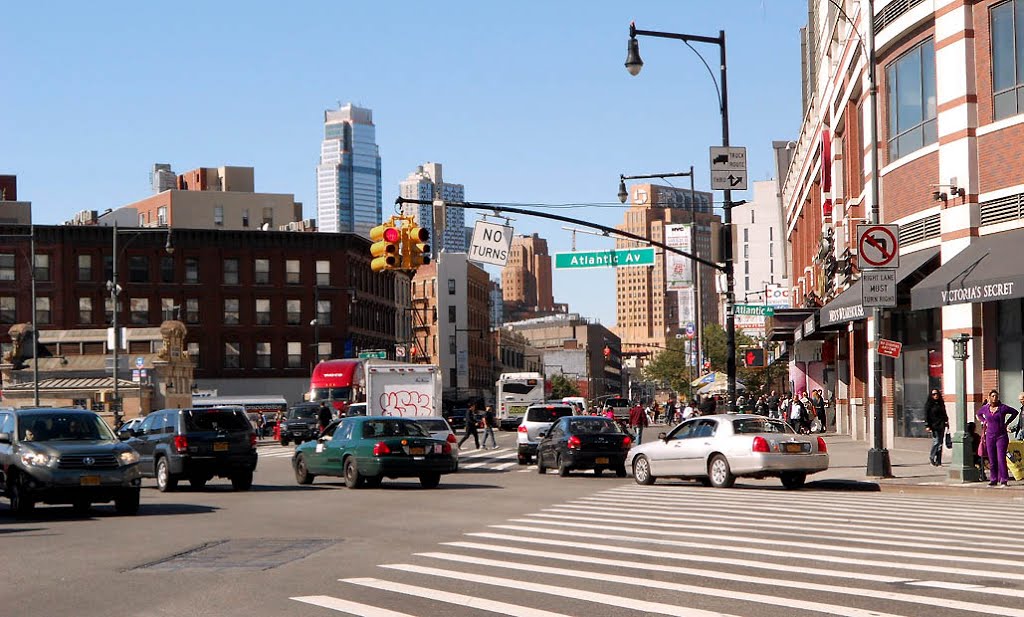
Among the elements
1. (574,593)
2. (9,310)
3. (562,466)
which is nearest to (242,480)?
(562,466)

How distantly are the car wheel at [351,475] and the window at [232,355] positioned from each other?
7525cm

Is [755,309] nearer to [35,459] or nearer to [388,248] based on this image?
[388,248]

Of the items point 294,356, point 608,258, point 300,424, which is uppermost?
point 608,258

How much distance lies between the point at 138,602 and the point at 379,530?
6625 mm

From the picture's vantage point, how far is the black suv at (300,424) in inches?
2424

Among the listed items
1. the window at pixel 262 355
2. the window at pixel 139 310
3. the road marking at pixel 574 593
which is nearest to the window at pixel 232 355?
the window at pixel 262 355

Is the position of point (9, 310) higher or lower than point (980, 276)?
higher

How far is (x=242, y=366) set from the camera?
101250 mm

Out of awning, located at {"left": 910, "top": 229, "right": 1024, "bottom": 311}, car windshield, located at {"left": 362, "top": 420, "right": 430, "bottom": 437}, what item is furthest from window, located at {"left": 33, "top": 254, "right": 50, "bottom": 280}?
awning, located at {"left": 910, "top": 229, "right": 1024, "bottom": 311}

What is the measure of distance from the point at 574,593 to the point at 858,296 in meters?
25.0

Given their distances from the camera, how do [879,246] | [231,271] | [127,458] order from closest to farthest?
[127,458] < [879,246] < [231,271]

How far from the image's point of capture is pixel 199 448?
90.5 ft

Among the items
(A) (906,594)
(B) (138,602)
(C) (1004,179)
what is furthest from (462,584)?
(C) (1004,179)

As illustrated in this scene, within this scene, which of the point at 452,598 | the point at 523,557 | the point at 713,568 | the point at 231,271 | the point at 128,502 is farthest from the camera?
the point at 231,271
